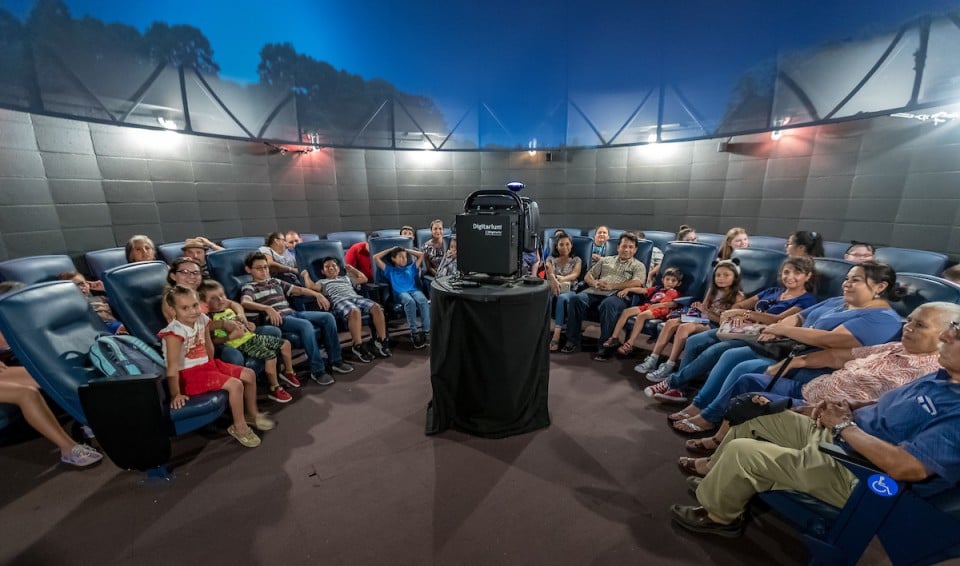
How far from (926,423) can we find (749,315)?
1.49 metres

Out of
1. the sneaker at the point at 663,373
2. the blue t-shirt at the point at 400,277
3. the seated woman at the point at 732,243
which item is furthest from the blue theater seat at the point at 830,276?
the blue t-shirt at the point at 400,277

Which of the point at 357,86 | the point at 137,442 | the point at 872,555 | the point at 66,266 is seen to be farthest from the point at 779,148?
the point at 66,266

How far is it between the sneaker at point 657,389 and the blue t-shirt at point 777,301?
89cm

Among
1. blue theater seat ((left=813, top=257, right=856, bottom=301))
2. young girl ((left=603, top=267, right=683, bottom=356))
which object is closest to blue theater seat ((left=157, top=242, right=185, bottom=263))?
young girl ((left=603, top=267, right=683, bottom=356))

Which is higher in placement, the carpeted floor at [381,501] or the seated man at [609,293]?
the seated man at [609,293]

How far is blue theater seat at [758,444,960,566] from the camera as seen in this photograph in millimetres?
1069

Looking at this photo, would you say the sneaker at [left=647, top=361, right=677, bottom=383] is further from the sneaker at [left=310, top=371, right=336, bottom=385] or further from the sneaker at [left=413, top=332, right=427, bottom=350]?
the sneaker at [left=310, top=371, right=336, bottom=385]

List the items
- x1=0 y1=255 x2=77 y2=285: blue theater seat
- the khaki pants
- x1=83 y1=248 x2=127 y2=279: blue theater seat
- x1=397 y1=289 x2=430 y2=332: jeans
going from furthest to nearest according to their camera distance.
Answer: x1=83 y1=248 x2=127 y2=279: blue theater seat < x1=397 y1=289 x2=430 y2=332: jeans < x1=0 y1=255 x2=77 y2=285: blue theater seat < the khaki pants

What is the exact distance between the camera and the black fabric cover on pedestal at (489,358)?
205 centimetres

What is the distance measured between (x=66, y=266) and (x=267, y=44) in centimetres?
632

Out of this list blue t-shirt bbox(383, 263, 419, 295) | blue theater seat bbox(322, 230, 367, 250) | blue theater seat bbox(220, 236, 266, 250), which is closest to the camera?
blue t-shirt bbox(383, 263, 419, 295)

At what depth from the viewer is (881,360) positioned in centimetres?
162

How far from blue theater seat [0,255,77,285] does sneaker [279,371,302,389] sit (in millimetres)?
2892

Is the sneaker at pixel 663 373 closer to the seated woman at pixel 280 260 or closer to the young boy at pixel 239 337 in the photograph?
the young boy at pixel 239 337
